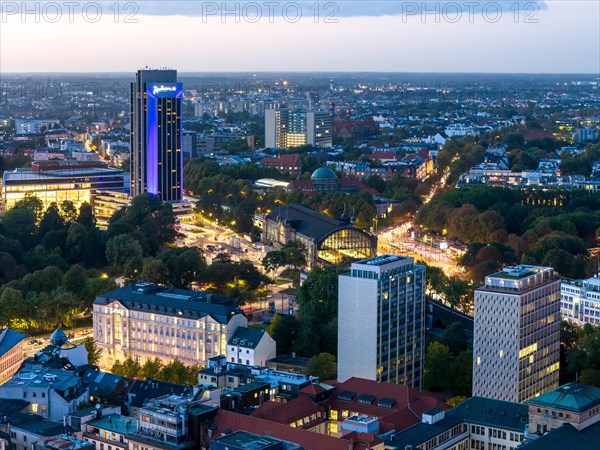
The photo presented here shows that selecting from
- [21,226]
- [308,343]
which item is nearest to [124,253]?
[21,226]

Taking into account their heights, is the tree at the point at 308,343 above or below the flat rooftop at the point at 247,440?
below

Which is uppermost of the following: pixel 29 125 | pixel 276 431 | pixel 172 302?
pixel 172 302

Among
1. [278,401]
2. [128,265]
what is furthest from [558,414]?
[128,265]

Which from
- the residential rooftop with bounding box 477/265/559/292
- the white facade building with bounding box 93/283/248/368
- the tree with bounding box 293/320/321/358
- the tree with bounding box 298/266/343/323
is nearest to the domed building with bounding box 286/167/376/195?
the tree with bounding box 298/266/343/323

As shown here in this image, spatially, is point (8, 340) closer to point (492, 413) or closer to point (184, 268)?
point (184, 268)

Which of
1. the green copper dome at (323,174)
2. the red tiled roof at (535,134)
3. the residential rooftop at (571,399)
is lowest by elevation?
the red tiled roof at (535,134)

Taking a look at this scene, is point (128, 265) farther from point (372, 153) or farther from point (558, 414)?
point (372, 153)

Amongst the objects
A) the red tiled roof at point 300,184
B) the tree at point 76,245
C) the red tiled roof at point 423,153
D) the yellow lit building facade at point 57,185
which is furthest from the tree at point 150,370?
the red tiled roof at point 423,153

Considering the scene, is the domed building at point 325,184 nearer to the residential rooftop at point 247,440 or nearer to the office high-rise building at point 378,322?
the office high-rise building at point 378,322
